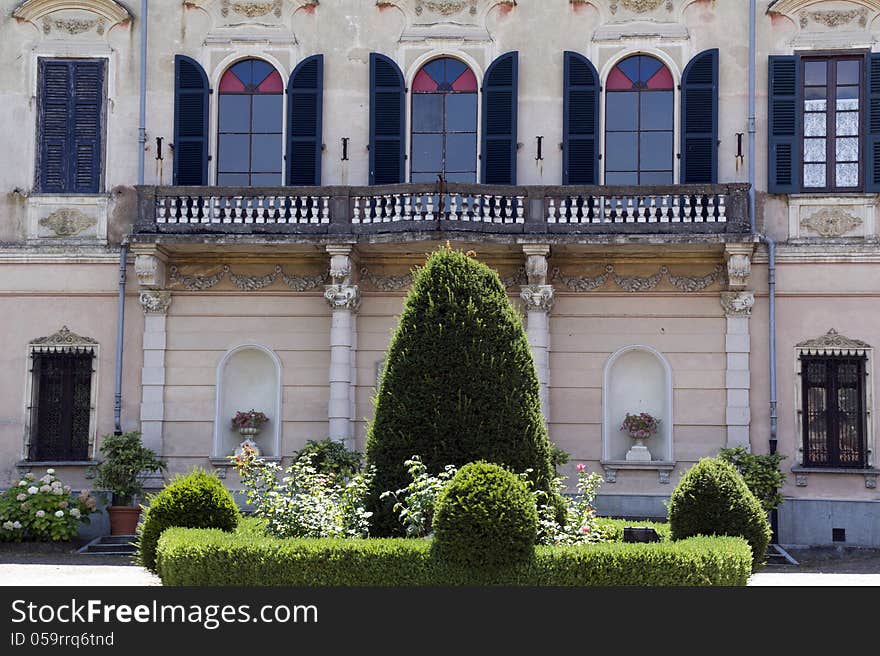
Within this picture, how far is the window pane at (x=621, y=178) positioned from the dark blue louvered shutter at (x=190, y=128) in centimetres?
685

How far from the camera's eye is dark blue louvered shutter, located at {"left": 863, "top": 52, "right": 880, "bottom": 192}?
2220 cm

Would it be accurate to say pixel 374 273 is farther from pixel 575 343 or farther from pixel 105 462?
pixel 105 462

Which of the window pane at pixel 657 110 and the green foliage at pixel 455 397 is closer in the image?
the green foliage at pixel 455 397

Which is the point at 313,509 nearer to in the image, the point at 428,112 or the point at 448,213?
the point at 448,213

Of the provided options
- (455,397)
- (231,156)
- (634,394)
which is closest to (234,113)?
(231,156)

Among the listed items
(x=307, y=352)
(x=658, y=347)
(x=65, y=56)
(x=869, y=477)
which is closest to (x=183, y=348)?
(x=307, y=352)

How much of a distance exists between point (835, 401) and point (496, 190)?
→ 6553 millimetres

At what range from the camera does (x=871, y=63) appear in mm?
22359

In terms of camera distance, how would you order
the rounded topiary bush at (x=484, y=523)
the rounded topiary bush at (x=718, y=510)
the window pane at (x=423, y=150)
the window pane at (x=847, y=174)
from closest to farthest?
the rounded topiary bush at (x=484, y=523)
the rounded topiary bush at (x=718, y=510)
the window pane at (x=847, y=174)
the window pane at (x=423, y=150)

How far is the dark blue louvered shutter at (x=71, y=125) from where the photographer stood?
2306cm

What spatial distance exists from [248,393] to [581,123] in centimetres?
727

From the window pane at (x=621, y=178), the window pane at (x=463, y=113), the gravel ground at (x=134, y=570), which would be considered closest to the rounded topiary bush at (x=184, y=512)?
the gravel ground at (x=134, y=570)

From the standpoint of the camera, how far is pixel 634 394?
2277cm

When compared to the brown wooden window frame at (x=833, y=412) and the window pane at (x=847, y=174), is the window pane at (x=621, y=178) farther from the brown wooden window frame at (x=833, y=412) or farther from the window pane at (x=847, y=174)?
the brown wooden window frame at (x=833, y=412)
